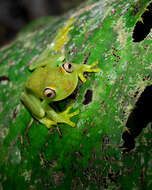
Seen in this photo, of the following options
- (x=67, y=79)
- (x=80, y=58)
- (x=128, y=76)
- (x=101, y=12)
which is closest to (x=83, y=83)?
(x=67, y=79)

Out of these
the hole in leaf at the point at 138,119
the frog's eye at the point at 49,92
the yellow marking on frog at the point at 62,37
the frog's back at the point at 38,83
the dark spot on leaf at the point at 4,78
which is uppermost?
the yellow marking on frog at the point at 62,37

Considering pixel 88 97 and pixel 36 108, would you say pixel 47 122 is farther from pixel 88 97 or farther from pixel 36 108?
pixel 88 97

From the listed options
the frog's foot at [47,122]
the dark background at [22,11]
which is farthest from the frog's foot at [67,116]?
the dark background at [22,11]

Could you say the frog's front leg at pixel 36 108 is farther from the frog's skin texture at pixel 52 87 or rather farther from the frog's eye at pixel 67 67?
the frog's eye at pixel 67 67

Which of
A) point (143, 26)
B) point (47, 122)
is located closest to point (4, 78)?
point (47, 122)

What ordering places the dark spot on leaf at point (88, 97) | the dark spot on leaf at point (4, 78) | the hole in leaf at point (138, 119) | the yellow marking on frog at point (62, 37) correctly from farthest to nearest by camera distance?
the dark spot on leaf at point (4, 78) → the yellow marking on frog at point (62, 37) → the dark spot on leaf at point (88, 97) → the hole in leaf at point (138, 119)

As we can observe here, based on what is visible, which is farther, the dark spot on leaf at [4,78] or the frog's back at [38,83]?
the dark spot on leaf at [4,78]

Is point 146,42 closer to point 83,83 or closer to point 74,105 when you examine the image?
point 83,83

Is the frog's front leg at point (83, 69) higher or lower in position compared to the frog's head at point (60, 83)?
higher
